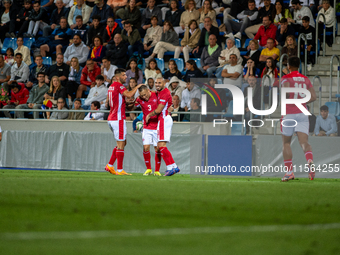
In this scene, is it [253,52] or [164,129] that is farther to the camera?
[253,52]

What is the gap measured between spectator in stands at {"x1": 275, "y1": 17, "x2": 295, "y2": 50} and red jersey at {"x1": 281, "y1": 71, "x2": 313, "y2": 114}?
6.22 meters

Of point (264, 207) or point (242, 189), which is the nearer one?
point (264, 207)

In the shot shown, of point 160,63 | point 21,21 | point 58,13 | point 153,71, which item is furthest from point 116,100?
point 21,21

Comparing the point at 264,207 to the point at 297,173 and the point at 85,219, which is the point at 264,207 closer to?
the point at 85,219

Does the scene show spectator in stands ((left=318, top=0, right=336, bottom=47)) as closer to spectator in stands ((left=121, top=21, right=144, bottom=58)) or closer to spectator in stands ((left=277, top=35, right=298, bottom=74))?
spectator in stands ((left=277, top=35, right=298, bottom=74))

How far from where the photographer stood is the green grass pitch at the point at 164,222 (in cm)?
302

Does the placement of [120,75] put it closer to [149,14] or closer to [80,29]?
[149,14]

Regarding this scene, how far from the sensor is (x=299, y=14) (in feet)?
53.8

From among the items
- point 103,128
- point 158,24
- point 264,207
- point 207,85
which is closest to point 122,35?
point 158,24

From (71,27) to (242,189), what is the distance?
14.4 m

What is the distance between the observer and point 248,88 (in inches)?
443

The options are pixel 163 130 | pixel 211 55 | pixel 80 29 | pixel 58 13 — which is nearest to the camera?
pixel 163 130

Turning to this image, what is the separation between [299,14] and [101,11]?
7586 mm

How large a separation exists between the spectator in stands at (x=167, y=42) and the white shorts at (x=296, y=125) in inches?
336
